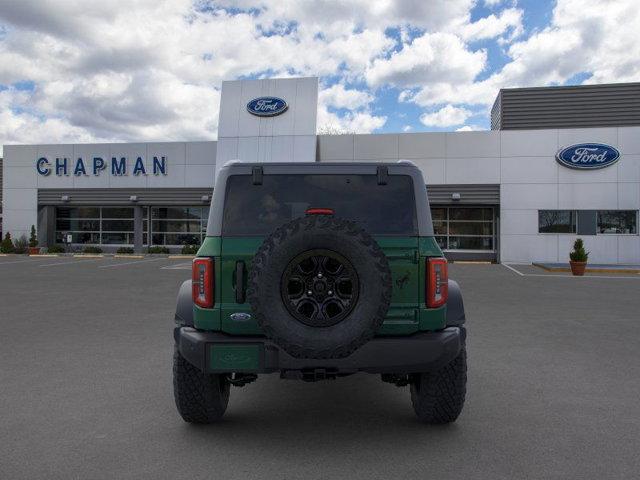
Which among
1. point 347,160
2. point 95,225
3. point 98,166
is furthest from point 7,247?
point 347,160

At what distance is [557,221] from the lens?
84.4 feet

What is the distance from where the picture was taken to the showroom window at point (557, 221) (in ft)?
83.9

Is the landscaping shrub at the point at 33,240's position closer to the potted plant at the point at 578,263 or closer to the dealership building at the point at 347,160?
the dealership building at the point at 347,160

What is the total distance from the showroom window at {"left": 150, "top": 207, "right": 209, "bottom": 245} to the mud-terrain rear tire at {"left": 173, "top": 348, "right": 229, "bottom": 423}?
28719 millimetres

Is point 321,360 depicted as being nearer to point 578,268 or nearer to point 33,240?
point 578,268

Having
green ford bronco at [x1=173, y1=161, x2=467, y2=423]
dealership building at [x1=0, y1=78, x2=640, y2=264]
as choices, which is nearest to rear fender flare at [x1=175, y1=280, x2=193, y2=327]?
green ford bronco at [x1=173, y1=161, x2=467, y2=423]

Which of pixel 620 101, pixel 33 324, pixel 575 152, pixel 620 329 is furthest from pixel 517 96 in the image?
pixel 33 324

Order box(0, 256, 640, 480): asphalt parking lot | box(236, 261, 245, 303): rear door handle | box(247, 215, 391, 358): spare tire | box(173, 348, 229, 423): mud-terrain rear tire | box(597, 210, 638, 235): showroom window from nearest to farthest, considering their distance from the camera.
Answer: box(247, 215, 391, 358): spare tire → box(0, 256, 640, 480): asphalt parking lot → box(236, 261, 245, 303): rear door handle → box(173, 348, 229, 423): mud-terrain rear tire → box(597, 210, 638, 235): showroom window

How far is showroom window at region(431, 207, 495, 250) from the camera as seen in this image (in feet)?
92.8

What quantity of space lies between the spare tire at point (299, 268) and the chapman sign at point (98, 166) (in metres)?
28.8

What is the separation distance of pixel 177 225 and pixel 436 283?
99.5ft

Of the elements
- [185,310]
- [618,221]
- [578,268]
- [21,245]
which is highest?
[618,221]

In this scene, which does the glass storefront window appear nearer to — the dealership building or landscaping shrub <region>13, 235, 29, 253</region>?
the dealership building

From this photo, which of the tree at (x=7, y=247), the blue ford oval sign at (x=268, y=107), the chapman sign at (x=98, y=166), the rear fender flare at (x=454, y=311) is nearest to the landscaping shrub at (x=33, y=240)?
the tree at (x=7, y=247)
